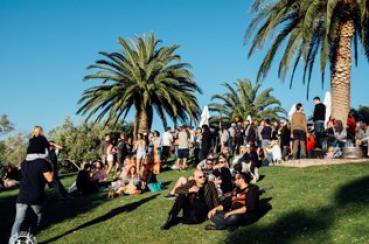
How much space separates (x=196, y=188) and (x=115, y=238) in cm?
225

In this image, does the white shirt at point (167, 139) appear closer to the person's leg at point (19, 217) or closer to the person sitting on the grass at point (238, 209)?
the person sitting on the grass at point (238, 209)

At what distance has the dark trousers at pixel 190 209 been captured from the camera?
11.9 meters

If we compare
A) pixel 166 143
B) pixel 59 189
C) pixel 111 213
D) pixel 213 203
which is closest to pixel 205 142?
pixel 166 143

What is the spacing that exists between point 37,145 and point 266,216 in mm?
5019

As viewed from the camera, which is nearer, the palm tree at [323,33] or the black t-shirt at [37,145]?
the black t-shirt at [37,145]

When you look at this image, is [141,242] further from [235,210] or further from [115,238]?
[235,210]

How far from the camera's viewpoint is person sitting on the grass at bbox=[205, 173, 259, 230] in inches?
438

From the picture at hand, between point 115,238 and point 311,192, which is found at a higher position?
point 311,192

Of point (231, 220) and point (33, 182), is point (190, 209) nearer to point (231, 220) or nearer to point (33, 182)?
point (231, 220)

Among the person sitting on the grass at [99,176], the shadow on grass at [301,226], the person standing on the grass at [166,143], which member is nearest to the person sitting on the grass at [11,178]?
the person sitting on the grass at [99,176]

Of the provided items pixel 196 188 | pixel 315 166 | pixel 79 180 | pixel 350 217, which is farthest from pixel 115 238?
pixel 315 166

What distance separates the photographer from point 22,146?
60188 millimetres

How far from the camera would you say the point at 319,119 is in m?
20.2

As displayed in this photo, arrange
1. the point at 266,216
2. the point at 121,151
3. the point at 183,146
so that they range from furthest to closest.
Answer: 1. the point at 121,151
2. the point at 183,146
3. the point at 266,216
